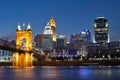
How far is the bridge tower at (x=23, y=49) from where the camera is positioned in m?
75.2

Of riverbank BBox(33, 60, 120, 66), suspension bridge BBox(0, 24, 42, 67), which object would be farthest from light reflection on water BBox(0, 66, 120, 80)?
riverbank BBox(33, 60, 120, 66)

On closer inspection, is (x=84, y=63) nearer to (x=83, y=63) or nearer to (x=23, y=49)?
(x=83, y=63)

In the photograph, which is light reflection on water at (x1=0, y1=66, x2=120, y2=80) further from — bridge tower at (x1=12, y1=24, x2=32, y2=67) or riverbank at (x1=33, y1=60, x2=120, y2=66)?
riverbank at (x1=33, y1=60, x2=120, y2=66)

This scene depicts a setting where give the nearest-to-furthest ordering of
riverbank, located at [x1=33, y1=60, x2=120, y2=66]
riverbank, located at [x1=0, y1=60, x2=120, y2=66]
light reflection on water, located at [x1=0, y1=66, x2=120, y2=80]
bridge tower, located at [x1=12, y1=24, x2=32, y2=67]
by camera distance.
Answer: light reflection on water, located at [x1=0, y1=66, x2=120, y2=80]
bridge tower, located at [x1=12, y1=24, x2=32, y2=67]
riverbank, located at [x1=0, y1=60, x2=120, y2=66]
riverbank, located at [x1=33, y1=60, x2=120, y2=66]

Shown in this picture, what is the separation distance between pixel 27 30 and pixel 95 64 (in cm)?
3091

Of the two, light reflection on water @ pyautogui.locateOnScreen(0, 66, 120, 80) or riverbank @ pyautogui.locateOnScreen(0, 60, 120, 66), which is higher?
riverbank @ pyautogui.locateOnScreen(0, 60, 120, 66)

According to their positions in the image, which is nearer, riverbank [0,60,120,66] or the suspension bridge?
the suspension bridge

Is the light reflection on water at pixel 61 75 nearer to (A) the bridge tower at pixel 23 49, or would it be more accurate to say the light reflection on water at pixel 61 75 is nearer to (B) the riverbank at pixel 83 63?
(A) the bridge tower at pixel 23 49

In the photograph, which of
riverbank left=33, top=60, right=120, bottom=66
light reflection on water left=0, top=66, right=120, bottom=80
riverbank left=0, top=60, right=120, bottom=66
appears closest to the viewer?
light reflection on water left=0, top=66, right=120, bottom=80

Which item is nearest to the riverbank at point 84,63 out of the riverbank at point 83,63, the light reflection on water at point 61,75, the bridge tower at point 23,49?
the riverbank at point 83,63

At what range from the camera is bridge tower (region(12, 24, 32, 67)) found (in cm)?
7519

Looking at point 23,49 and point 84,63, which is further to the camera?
point 84,63

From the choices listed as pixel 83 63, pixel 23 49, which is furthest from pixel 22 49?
pixel 83 63

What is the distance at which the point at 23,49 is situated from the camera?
75375 millimetres
